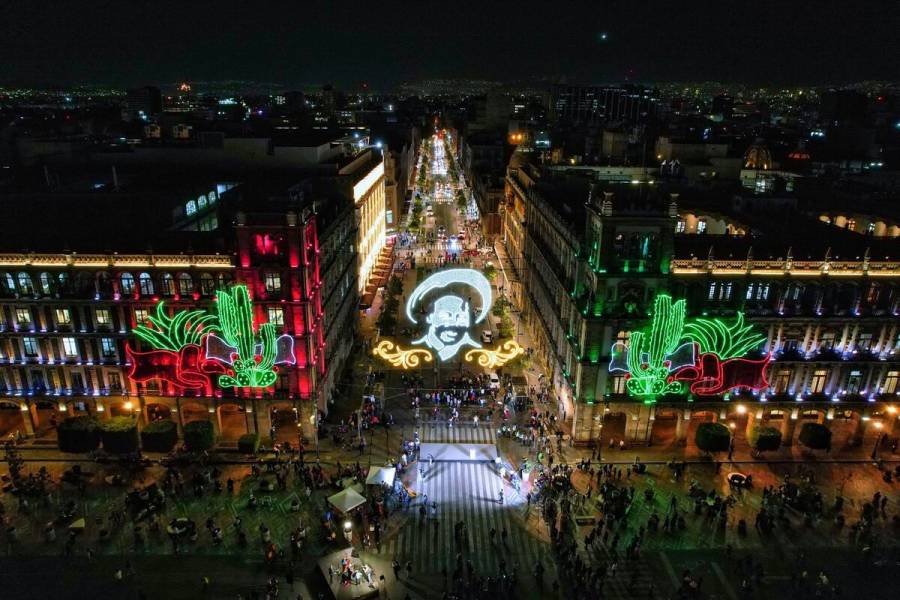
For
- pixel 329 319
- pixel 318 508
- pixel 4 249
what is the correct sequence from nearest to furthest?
pixel 318 508, pixel 4 249, pixel 329 319

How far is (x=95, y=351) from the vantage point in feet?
211

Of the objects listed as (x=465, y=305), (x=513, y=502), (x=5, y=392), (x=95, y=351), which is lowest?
(x=513, y=502)

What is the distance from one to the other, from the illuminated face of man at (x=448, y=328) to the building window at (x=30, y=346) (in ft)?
136

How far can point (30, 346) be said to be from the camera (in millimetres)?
64438

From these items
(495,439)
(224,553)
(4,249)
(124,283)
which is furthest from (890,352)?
(4,249)

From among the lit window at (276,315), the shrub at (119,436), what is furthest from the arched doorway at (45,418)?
the lit window at (276,315)

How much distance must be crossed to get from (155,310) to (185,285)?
4.05 meters

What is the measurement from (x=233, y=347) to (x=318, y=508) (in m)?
18.3

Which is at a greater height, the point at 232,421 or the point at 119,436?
the point at 119,436

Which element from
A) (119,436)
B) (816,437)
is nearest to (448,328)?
(119,436)

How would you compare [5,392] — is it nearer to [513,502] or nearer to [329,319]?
[329,319]

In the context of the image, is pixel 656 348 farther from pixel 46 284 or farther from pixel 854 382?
pixel 46 284

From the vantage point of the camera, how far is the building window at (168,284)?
61938 millimetres

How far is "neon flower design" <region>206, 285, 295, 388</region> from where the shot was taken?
6059 cm
